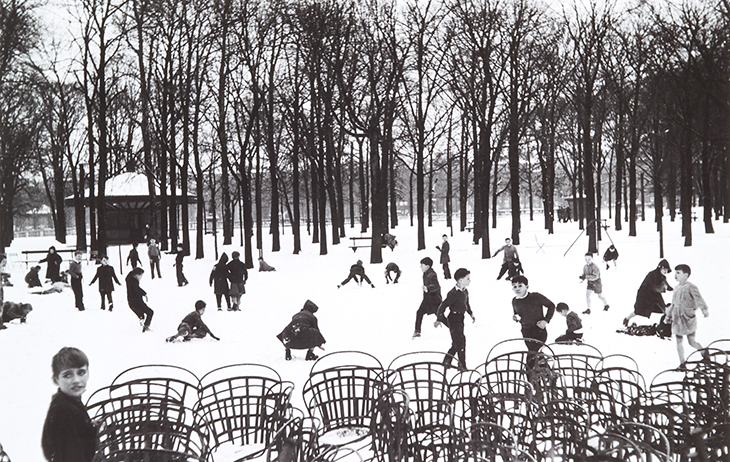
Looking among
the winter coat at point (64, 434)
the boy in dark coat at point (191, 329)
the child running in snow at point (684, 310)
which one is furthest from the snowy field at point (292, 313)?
the winter coat at point (64, 434)

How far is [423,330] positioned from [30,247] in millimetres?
12214

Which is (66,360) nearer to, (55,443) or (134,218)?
(55,443)

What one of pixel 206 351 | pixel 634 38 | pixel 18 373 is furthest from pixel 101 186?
pixel 634 38

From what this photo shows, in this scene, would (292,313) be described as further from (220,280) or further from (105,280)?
(105,280)

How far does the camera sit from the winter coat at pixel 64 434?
3.36 meters

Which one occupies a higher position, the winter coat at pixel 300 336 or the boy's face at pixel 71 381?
the boy's face at pixel 71 381

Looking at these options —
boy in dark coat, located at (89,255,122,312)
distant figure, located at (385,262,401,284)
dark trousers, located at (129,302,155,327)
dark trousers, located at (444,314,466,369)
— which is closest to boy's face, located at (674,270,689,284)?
dark trousers, located at (444,314,466,369)

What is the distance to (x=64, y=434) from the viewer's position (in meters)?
3.36

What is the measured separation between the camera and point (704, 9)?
16.2 m

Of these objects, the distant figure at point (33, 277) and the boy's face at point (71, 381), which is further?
the distant figure at point (33, 277)

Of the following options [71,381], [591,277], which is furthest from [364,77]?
[71,381]

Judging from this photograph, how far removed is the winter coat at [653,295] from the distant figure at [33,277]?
1260 cm

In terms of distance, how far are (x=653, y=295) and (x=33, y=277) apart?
1302 centimetres

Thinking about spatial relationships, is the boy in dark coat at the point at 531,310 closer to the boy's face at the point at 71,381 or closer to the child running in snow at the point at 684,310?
the child running in snow at the point at 684,310
